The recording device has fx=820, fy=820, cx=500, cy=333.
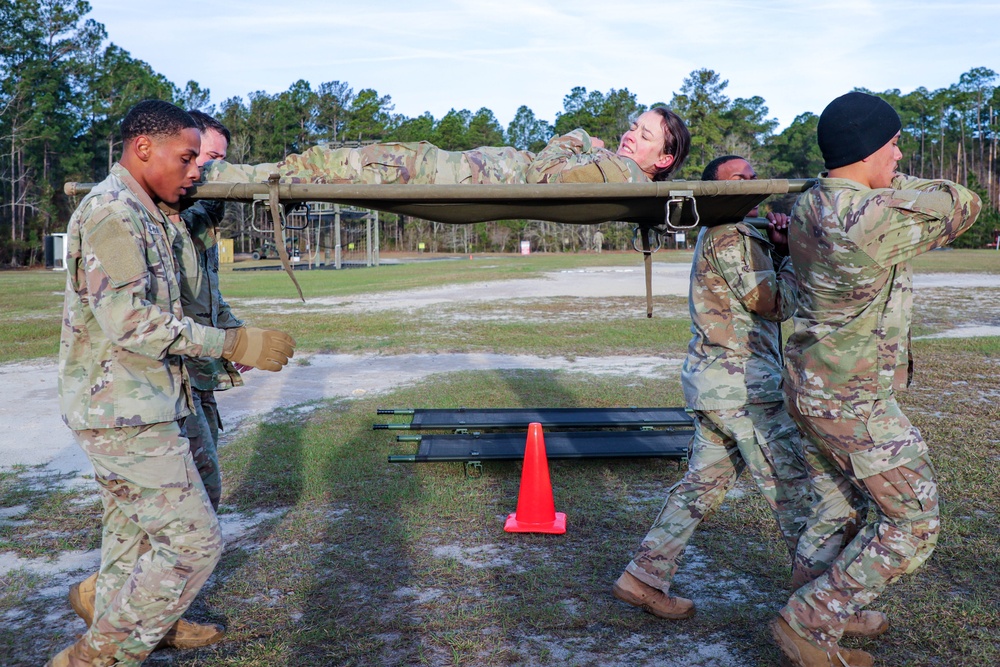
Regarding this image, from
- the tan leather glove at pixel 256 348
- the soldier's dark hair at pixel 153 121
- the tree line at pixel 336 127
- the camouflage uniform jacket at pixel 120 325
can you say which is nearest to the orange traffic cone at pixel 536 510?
the tan leather glove at pixel 256 348

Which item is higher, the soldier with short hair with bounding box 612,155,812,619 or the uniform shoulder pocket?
the uniform shoulder pocket

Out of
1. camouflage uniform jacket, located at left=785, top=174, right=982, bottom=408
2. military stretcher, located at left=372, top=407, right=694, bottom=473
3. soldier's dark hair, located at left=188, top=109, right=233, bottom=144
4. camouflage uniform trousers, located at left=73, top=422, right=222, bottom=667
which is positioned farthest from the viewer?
military stretcher, located at left=372, top=407, right=694, bottom=473

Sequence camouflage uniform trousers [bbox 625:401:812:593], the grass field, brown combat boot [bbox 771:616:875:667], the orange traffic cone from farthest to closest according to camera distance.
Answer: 1. the orange traffic cone
2. camouflage uniform trousers [bbox 625:401:812:593]
3. the grass field
4. brown combat boot [bbox 771:616:875:667]

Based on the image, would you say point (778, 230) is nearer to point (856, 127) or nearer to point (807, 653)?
point (856, 127)

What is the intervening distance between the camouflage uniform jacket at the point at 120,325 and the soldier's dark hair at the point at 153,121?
193 mm

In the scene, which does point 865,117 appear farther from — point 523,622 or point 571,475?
point 571,475

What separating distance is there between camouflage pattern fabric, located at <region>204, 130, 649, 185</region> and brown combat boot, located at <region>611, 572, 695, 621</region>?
73.3 inches

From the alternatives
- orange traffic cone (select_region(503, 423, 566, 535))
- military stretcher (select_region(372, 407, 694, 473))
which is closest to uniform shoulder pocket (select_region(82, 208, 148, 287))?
orange traffic cone (select_region(503, 423, 566, 535))

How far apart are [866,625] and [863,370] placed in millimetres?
1234

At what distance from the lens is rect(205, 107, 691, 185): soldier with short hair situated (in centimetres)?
362

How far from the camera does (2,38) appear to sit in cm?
4934

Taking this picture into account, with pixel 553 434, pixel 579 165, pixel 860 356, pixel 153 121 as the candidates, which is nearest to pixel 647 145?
pixel 579 165

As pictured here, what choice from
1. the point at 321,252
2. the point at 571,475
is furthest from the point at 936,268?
the point at 321,252

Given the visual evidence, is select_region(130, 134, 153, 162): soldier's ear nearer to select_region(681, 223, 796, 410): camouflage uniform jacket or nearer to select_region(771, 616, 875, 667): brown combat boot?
select_region(681, 223, 796, 410): camouflage uniform jacket
